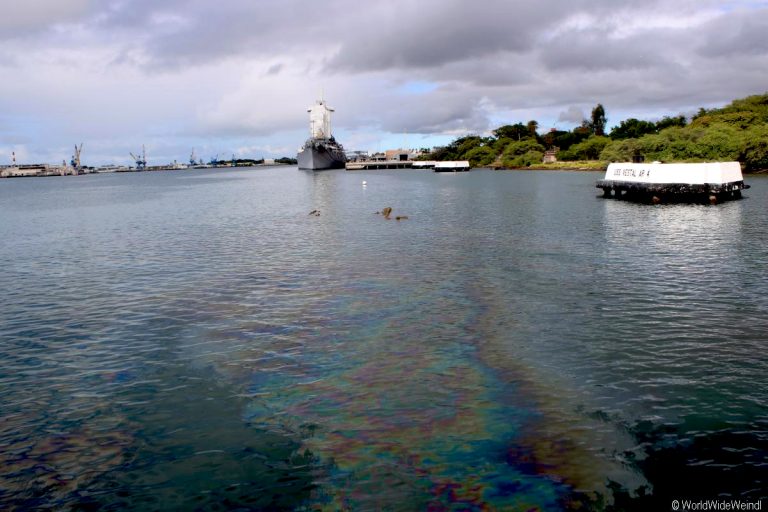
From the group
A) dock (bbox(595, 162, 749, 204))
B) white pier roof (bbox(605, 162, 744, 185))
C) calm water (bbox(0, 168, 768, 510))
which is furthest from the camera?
white pier roof (bbox(605, 162, 744, 185))

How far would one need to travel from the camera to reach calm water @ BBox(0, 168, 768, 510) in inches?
455

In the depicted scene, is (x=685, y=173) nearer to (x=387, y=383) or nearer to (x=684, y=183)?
(x=684, y=183)

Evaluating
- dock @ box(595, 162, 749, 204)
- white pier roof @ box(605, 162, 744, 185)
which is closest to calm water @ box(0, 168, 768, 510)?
dock @ box(595, 162, 749, 204)

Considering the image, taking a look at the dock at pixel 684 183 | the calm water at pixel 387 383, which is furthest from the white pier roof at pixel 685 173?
the calm water at pixel 387 383

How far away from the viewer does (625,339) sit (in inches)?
787

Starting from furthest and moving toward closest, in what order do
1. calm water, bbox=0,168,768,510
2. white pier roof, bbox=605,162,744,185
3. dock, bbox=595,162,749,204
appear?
white pier roof, bbox=605,162,744,185
dock, bbox=595,162,749,204
calm water, bbox=0,168,768,510

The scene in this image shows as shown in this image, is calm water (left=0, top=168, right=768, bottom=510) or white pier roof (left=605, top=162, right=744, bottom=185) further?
white pier roof (left=605, top=162, right=744, bottom=185)

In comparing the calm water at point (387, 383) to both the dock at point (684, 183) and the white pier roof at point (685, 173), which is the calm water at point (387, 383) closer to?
the dock at point (684, 183)

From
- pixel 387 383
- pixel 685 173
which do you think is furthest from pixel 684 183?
pixel 387 383

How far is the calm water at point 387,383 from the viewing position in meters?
11.6

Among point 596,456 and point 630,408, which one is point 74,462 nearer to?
point 596,456

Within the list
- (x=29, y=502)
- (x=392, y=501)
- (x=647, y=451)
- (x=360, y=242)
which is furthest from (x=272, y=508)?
(x=360, y=242)

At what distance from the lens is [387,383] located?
16.6 metres

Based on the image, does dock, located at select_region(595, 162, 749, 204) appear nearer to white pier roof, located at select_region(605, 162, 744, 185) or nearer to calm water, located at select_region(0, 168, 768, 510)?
white pier roof, located at select_region(605, 162, 744, 185)
